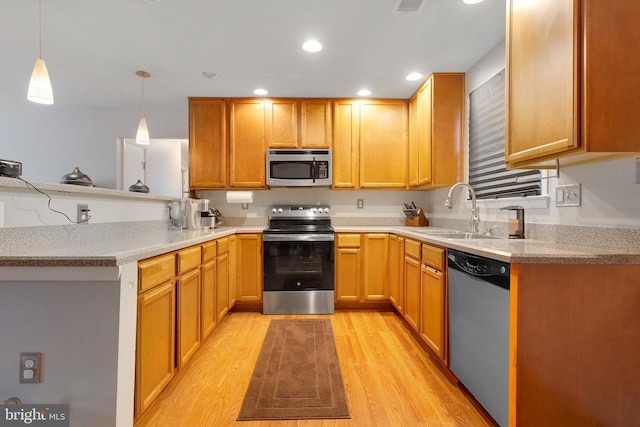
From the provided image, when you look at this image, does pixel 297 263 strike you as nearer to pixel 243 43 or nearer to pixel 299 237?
pixel 299 237

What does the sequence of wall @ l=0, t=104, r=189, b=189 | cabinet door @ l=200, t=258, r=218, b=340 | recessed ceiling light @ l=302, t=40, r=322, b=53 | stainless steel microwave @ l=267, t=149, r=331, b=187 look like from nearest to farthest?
cabinet door @ l=200, t=258, r=218, b=340, recessed ceiling light @ l=302, t=40, r=322, b=53, stainless steel microwave @ l=267, t=149, r=331, b=187, wall @ l=0, t=104, r=189, b=189

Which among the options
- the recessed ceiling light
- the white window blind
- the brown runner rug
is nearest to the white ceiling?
the recessed ceiling light

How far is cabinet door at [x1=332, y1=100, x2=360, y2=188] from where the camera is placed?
3.46 m

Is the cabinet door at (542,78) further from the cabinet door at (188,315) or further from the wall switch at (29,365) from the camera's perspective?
the wall switch at (29,365)

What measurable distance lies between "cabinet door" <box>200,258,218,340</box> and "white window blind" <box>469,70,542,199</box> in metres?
2.28

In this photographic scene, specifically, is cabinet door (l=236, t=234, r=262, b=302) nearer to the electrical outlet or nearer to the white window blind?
the electrical outlet

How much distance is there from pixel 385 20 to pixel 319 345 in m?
2.39

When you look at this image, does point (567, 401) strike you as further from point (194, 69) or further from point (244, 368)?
point (194, 69)

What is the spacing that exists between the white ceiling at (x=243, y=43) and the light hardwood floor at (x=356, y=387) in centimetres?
233

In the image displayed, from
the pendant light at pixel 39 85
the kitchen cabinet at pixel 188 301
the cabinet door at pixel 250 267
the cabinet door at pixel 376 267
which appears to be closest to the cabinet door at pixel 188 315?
the kitchen cabinet at pixel 188 301

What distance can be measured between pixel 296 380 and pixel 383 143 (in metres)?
2.54

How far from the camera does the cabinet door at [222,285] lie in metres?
2.62

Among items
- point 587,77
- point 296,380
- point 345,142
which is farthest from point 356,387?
point 345,142

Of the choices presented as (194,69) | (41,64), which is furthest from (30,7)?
(194,69)
